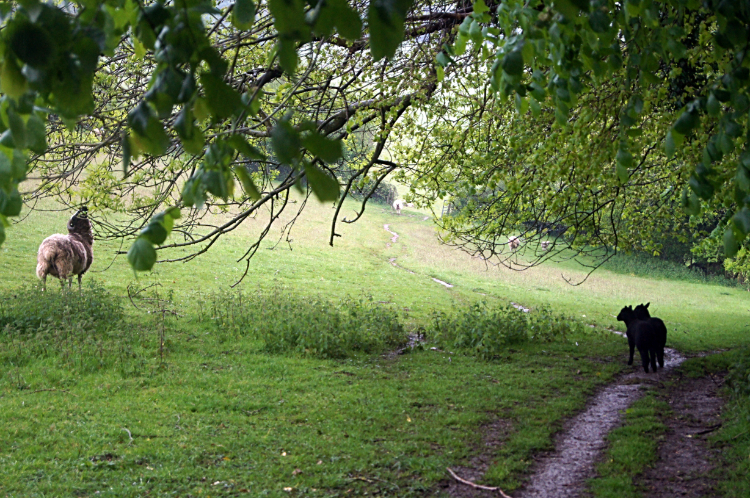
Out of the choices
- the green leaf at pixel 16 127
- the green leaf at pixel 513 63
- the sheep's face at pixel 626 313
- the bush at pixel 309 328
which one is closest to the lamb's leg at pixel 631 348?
the sheep's face at pixel 626 313

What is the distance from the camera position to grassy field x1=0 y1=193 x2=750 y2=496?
6246 millimetres

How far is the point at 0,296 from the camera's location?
1370 centimetres

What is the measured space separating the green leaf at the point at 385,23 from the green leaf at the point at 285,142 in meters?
0.36

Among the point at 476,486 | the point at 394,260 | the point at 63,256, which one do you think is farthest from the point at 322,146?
the point at 394,260

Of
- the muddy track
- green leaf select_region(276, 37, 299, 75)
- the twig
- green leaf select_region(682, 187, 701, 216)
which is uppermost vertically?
green leaf select_region(276, 37, 299, 75)

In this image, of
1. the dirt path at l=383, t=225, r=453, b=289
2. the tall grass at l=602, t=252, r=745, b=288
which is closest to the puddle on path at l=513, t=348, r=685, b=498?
the dirt path at l=383, t=225, r=453, b=289

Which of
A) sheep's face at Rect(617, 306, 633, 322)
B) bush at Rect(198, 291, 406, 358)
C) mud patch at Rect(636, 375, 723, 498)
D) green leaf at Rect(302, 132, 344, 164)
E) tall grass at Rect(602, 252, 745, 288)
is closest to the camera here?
green leaf at Rect(302, 132, 344, 164)

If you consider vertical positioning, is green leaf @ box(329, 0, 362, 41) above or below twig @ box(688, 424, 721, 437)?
above

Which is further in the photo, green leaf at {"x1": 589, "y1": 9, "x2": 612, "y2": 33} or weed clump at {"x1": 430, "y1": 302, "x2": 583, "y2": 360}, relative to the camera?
weed clump at {"x1": 430, "y1": 302, "x2": 583, "y2": 360}

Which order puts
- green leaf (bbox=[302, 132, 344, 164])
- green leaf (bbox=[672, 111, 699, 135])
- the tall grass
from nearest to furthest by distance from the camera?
green leaf (bbox=[302, 132, 344, 164]) → green leaf (bbox=[672, 111, 699, 135]) → the tall grass

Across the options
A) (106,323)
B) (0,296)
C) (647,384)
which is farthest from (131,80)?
(647,384)

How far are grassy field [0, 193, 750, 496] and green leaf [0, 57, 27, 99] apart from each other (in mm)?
5274

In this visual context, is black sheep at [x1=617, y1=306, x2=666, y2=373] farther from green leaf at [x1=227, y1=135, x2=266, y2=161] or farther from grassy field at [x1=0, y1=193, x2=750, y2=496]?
green leaf at [x1=227, y1=135, x2=266, y2=161]

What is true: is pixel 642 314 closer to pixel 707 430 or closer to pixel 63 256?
pixel 707 430
